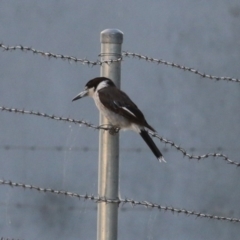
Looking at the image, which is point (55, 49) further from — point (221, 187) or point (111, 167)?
point (111, 167)

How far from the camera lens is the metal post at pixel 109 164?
4027mm

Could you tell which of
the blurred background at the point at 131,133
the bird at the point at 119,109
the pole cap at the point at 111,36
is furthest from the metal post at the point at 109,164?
the blurred background at the point at 131,133

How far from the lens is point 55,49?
8.90 m

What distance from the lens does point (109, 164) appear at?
160 inches

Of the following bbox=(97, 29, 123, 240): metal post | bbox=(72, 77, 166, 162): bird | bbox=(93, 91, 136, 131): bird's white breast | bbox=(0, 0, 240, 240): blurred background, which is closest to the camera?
bbox=(97, 29, 123, 240): metal post

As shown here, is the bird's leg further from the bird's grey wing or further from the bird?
the bird's grey wing

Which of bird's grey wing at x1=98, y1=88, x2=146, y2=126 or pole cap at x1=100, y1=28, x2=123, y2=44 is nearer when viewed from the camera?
pole cap at x1=100, y1=28, x2=123, y2=44

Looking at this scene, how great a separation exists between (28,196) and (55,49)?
1.49 meters

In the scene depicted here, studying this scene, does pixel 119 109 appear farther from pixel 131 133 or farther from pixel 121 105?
pixel 131 133

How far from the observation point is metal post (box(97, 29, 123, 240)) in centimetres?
403

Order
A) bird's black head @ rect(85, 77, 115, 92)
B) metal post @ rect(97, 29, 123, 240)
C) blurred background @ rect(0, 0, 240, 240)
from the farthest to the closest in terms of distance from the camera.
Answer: blurred background @ rect(0, 0, 240, 240), bird's black head @ rect(85, 77, 115, 92), metal post @ rect(97, 29, 123, 240)

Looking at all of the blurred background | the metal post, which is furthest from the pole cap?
the blurred background

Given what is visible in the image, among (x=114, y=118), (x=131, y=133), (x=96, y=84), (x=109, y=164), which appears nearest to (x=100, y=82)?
(x=114, y=118)

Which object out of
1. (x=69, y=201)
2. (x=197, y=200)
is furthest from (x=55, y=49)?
(x=197, y=200)
